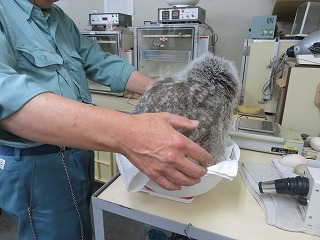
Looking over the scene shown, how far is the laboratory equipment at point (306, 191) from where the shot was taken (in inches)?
22.8

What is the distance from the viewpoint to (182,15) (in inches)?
66.4

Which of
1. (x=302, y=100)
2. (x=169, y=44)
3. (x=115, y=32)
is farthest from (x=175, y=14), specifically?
(x=302, y=100)

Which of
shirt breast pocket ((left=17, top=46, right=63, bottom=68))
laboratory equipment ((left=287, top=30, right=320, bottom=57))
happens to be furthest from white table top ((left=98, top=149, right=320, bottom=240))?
laboratory equipment ((left=287, top=30, right=320, bottom=57))

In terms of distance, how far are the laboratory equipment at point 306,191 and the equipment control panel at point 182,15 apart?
1.36 m

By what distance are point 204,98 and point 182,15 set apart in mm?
1280

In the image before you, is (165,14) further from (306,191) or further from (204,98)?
(306,191)

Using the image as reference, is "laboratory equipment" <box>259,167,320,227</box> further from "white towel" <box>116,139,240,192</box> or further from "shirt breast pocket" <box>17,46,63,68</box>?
"shirt breast pocket" <box>17,46,63,68</box>

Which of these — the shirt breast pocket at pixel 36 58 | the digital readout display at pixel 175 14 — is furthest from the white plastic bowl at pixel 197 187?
the digital readout display at pixel 175 14

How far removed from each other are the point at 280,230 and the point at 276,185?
4.7 inches

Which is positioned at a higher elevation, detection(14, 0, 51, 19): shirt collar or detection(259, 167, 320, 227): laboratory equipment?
detection(14, 0, 51, 19): shirt collar

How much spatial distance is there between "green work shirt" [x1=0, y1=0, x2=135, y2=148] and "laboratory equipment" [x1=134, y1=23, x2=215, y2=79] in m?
0.87

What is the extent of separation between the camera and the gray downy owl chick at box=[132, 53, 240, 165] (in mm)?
596

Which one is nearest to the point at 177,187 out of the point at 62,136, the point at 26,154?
the point at 62,136

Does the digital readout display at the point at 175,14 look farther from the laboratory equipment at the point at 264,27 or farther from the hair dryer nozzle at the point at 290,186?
the hair dryer nozzle at the point at 290,186
